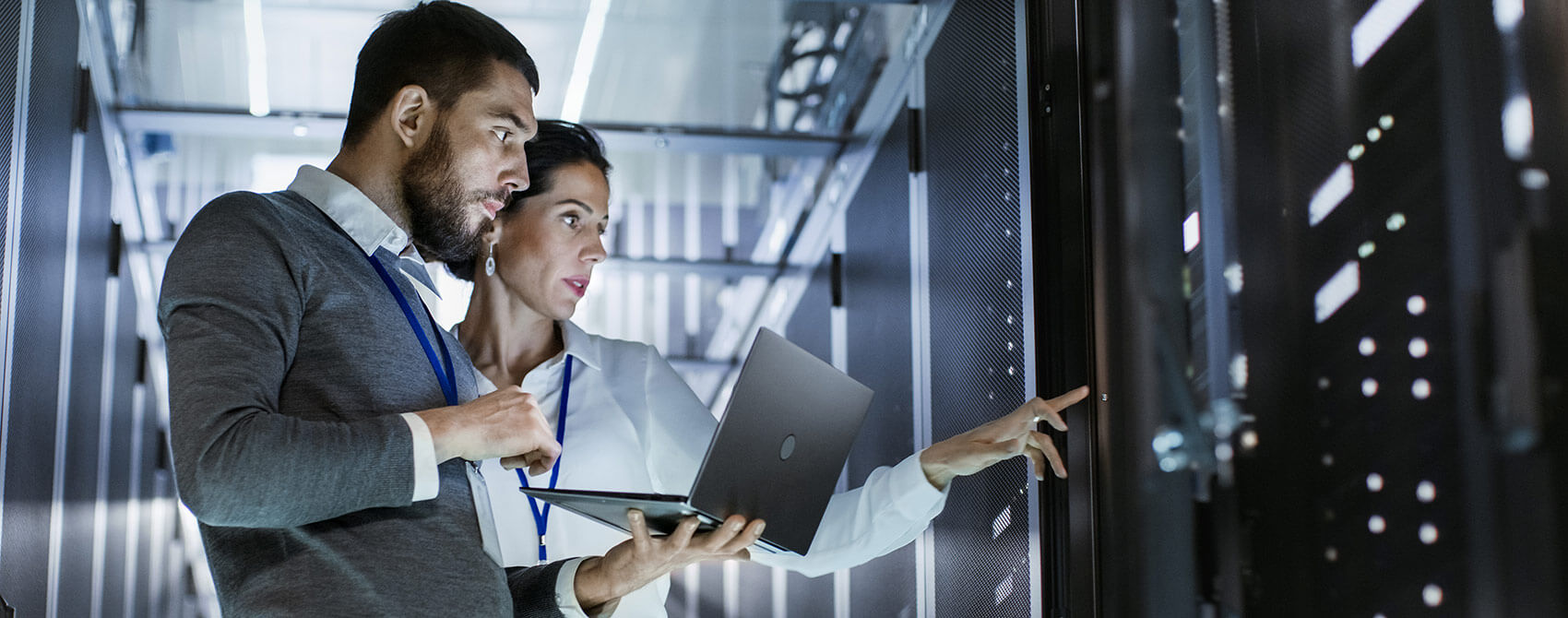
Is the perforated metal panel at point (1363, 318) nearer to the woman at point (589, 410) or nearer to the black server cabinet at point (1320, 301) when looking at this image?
the black server cabinet at point (1320, 301)

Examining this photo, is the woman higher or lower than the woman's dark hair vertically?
lower

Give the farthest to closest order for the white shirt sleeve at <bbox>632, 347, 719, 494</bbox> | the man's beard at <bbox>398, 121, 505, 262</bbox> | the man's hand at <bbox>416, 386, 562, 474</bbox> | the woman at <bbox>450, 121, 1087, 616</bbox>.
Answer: the white shirt sleeve at <bbox>632, 347, 719, 494</bbox>, the woman at <bbox>450, 121, 1087, 616</bbox>, the man's beard at <bbox>398, 121, 505, 262</bbox>, the man's hand at <bbox>416, 386, 562, 474</bbox>

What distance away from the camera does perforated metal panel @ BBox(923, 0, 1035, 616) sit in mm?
2453

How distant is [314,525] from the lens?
1.47 meters

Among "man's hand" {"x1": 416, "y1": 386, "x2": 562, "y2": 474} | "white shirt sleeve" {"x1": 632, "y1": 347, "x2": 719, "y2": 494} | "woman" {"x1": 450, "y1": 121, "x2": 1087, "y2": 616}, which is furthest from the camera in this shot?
"white shirt sleeve" {"x1": 632, "y1": 347, "x2": 719, "y2": 494}

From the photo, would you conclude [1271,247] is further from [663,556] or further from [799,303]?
[799,303]

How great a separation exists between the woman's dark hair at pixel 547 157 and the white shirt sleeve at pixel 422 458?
1.32m

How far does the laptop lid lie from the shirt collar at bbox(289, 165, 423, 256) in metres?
0.44

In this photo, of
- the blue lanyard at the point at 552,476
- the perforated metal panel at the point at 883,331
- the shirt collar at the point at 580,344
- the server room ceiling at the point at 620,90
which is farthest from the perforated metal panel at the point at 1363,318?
the server room ceiling at the point at 620,90

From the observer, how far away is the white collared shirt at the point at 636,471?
2.28 metres

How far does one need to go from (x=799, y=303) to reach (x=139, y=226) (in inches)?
81.0

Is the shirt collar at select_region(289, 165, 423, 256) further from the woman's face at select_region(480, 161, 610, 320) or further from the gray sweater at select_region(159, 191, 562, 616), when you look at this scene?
the woman's face at select_region(480, 161, 610, 320)

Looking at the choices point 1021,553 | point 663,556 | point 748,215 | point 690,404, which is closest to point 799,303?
point 748,215

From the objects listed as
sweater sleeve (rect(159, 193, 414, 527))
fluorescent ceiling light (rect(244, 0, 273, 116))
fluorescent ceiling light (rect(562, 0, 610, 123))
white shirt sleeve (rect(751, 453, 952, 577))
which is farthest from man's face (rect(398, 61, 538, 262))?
fluorescent ceiling light (rect(244, 0, 273, 116))
